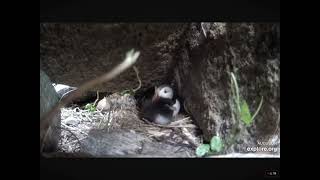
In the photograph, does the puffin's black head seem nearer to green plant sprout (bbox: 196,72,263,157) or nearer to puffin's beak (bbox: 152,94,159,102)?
puffin's beak (bbox: 152,94,159,102)

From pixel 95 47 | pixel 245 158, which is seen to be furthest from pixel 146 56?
pixel 245 158

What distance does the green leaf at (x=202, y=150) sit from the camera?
1.74 metres

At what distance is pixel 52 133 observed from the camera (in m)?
1.74

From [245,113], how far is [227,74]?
178 mm

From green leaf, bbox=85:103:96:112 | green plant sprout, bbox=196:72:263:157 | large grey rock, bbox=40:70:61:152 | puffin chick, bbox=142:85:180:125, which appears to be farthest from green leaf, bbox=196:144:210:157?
large grey rock, bbox=40:70:61:152

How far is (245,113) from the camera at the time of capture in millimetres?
1737

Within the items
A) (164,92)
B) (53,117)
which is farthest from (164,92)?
(53,117)

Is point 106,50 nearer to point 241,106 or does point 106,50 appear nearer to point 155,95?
point 155,95

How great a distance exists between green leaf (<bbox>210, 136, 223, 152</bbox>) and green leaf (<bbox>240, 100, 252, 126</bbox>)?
0.13 metres

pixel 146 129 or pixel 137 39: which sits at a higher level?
pixel 137 39

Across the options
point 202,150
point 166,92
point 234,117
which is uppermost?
point 166,92

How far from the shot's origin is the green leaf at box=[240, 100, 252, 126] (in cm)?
173
